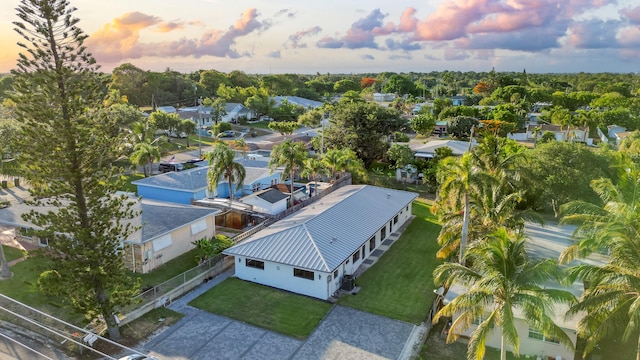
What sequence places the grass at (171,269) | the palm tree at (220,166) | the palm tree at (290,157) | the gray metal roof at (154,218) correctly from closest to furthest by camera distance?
1. the grass at (171,269)
2. the gray metal roof at (154,218)
3. the palm tree at (220,166)
4. the palm tree at (290,157)

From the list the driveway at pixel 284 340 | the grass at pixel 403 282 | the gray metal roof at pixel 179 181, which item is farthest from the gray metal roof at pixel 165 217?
the grass at pixel 403 282

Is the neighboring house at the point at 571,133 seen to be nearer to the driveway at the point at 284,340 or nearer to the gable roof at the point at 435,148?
the gable roof at the point at 435,148

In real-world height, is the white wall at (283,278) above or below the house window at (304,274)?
below

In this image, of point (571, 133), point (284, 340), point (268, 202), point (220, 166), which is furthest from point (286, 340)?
point (571, 133)

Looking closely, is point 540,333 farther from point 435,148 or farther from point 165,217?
point 435,148

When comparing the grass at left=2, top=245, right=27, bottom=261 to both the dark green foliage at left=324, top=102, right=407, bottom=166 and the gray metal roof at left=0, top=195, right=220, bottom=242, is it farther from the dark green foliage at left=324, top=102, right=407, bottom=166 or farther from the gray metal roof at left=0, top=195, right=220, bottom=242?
the dark green foliage at left=324, top=102, right=407, bottom=166

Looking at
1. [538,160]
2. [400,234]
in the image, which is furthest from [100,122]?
[538,160]
